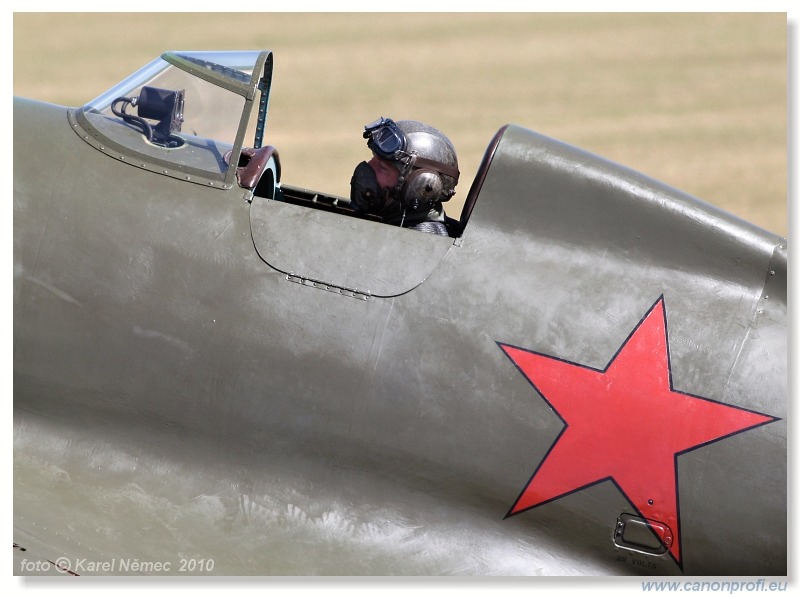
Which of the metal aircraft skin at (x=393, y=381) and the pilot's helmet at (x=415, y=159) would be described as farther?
the pilot's helmet at (x=415, y=159)

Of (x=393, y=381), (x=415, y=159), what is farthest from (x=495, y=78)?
(x=393, y=381)

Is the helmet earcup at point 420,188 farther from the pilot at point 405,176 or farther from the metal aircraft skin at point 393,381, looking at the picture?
the metal aircraft skin at point 393,381

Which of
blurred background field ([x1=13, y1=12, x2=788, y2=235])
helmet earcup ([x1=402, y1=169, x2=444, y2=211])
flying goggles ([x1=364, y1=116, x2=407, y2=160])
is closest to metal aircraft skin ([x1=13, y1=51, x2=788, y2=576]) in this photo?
helmet earcup ([x1=402, y1=169, x2=444, y2=211])

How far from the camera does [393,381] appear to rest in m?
3.83

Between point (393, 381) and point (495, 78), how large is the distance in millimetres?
11865

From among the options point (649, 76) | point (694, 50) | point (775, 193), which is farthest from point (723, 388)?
point (694, 50)

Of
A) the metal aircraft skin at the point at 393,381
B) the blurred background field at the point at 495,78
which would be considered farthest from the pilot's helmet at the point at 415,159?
the blurred background field at the point at 495,78

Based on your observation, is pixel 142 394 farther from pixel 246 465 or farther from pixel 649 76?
pixel 649 76

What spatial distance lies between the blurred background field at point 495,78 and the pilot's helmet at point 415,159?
6.97 metres

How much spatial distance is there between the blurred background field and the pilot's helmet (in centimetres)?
697

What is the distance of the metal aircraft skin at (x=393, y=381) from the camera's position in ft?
12.4

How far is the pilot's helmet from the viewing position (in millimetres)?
4301

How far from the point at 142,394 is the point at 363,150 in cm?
898

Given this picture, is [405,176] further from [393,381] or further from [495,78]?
[495,78]
